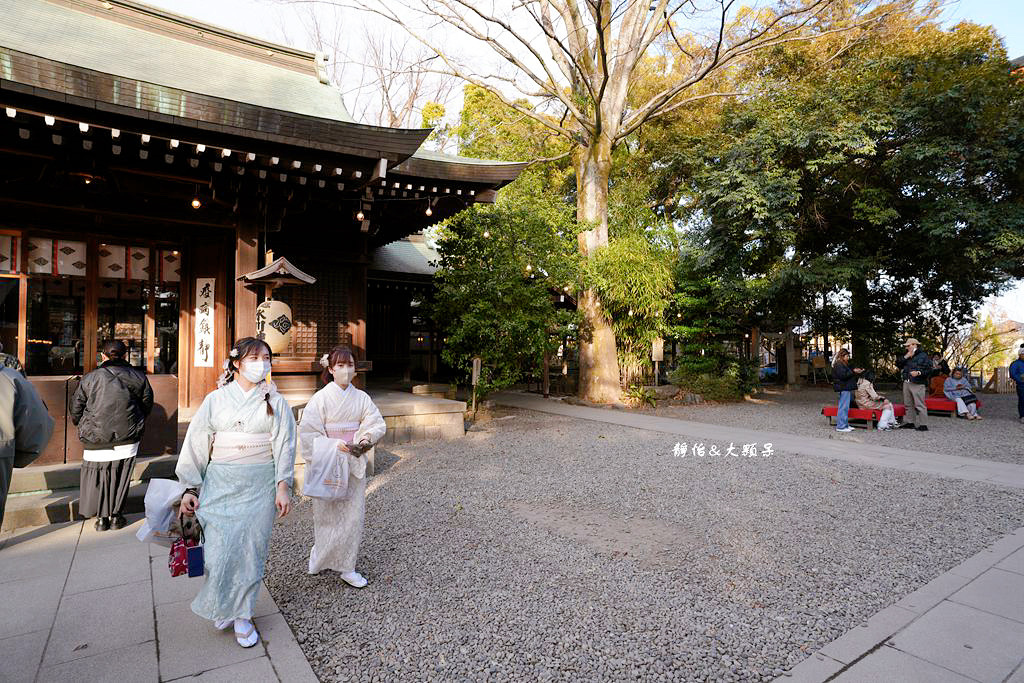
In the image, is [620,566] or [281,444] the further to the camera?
[620,566]

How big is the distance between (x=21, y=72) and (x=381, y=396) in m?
6.34

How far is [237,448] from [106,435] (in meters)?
2.48

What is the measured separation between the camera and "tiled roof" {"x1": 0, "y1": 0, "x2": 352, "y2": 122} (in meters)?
7.01

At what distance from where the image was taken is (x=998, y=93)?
1104 centimetres

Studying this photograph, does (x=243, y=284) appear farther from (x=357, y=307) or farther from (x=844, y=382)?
(x=844, y=382)

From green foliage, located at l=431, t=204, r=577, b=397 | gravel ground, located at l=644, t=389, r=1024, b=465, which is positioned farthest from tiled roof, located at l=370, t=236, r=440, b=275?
gravel ground, located at l=644, t=389, r=1024, b=465

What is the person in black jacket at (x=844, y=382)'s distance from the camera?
30.9 feet

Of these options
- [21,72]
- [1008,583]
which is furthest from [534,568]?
[21,72]

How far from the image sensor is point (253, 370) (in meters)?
2.76

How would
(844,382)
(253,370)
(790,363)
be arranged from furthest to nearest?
(790,363)
(844,382)
(253,370)

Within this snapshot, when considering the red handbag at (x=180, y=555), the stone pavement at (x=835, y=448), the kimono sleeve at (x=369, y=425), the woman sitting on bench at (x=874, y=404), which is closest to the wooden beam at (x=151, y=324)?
the kimono sleeve at (x=369, y=425)

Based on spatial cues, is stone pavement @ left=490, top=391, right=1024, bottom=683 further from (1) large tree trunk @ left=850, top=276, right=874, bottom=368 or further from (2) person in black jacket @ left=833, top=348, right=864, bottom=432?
(1) large tree trunk @ left=850, top=276, right=874, bottom=368

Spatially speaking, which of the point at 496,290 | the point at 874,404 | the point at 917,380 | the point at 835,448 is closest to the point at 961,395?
the point at 917,380

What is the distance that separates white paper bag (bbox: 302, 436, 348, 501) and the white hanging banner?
534 centimetres
